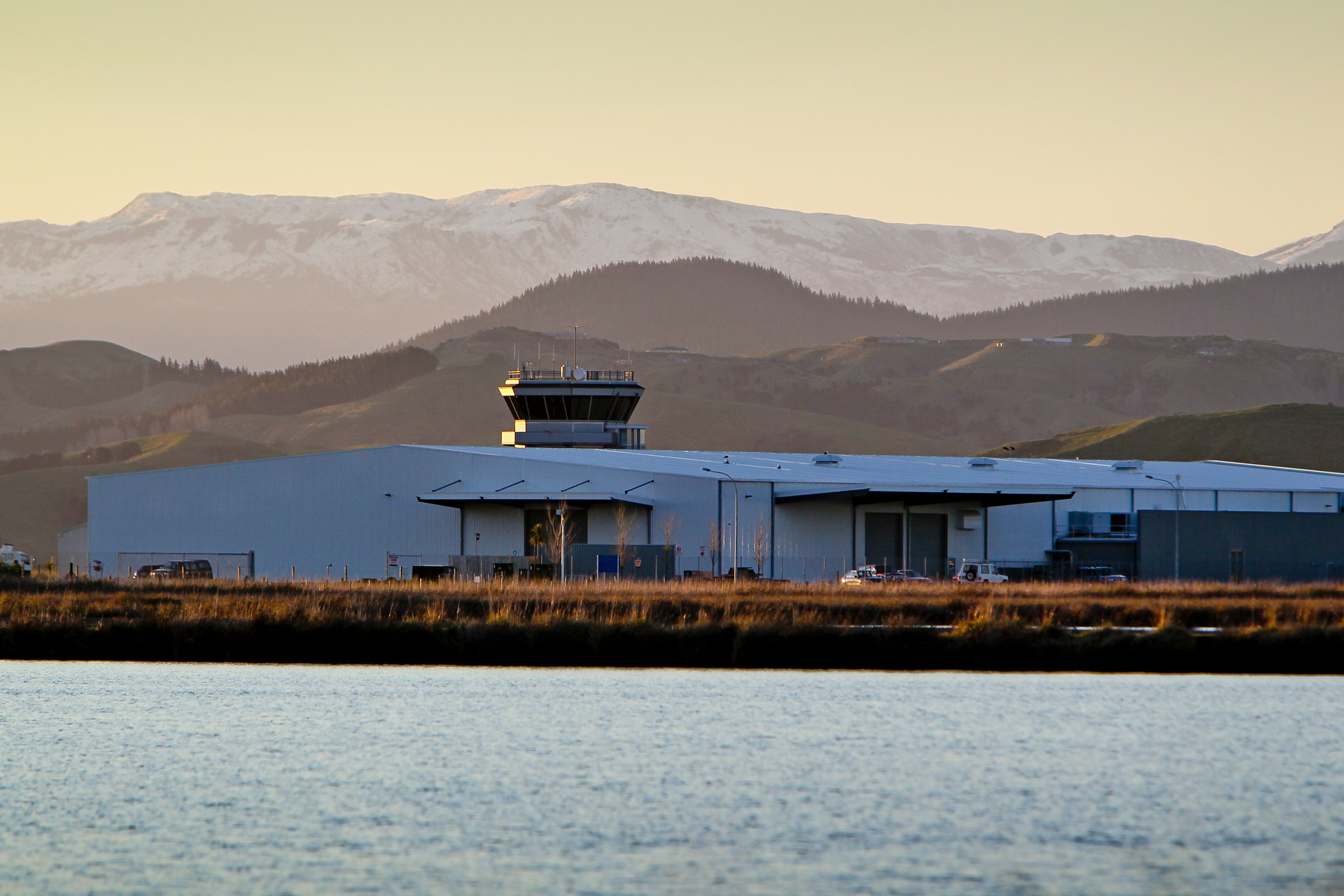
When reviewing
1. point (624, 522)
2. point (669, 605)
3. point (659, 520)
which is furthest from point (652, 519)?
point (669, 605)

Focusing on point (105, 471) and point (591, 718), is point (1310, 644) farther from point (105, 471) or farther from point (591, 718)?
point (105, 471)

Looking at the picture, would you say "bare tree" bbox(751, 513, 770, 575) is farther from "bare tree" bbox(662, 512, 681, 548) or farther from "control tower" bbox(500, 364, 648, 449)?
"control tower" bbox(500, 364, 648, 449)

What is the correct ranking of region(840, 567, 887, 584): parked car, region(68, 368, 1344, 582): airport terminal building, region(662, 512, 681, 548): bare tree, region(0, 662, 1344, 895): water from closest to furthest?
region(0, 662, 1344, 895): water, region(840, 567, 887, 584): parked car, region(662, 512, 681, 548): bare tree, region(68, 368, 1344, 582): airport terminal building

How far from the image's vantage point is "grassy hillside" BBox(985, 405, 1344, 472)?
16188 centimetres

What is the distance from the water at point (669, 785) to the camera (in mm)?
17531

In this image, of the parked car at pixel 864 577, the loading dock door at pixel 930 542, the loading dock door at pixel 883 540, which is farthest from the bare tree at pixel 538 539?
the loading dock door at pixel 930 542

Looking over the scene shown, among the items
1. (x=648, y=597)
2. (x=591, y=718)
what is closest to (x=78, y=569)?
(x=648, y=597)

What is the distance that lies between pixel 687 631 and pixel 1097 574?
3288cm

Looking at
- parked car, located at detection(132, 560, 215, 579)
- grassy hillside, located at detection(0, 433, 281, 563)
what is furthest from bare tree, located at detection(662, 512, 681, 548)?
grassy hillside, located at detection(0, 433, 281, 563)

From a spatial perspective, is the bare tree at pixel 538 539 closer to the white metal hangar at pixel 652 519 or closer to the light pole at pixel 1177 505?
the white metal hangar at pixel 652 519

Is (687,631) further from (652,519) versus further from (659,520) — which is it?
(652,519)

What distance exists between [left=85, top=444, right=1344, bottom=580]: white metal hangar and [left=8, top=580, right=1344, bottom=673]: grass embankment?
1387 cm

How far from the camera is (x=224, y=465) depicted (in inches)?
2667

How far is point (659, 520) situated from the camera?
198 feet
